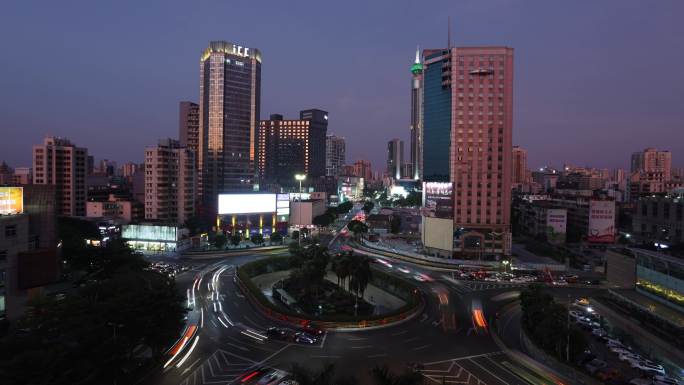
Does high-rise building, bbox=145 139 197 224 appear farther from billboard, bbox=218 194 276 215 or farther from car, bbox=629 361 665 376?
car, bbox=629 361 665 376

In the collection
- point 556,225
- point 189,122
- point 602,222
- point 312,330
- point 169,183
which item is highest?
point 189,122

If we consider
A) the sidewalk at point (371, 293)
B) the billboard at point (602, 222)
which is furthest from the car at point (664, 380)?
the billboard at point (602, 222)

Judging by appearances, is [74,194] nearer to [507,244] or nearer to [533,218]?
[507,244]

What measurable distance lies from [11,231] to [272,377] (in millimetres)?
34327

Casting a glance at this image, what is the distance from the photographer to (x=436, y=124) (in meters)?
149

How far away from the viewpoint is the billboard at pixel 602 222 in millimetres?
99125

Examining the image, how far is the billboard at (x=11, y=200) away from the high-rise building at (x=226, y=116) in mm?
76328

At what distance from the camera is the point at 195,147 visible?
133625 millimetres

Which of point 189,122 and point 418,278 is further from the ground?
point 189,122

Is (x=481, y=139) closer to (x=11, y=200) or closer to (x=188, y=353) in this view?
(x=188, y=353)

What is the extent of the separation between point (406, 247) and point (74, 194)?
309 feet

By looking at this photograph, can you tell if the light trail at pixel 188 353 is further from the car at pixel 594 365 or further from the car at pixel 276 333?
the car at pixel 594 365

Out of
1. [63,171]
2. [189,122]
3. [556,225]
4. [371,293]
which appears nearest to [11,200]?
[371,293]

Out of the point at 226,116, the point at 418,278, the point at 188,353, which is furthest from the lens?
the point at 226,116
